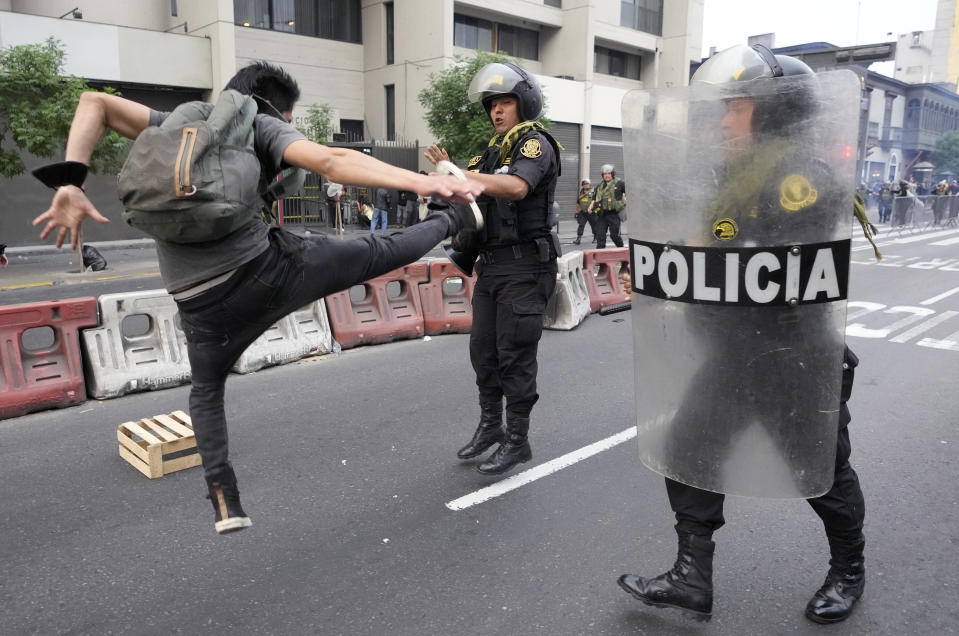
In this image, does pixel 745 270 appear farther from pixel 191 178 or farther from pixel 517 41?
pixel 517 41

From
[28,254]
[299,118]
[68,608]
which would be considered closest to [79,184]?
[68,608]

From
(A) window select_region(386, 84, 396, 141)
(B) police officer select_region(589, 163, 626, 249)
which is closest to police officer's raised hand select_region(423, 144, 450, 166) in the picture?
(B) police officer select_region(589, 163, 626, 249)

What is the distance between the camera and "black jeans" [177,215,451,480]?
2619 millimetres

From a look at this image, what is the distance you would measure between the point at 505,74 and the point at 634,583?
8.12ft

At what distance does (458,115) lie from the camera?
22.8m

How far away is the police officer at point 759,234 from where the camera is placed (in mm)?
2156

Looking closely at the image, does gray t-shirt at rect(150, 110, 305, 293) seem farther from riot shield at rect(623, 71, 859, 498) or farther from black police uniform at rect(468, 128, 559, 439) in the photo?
black police uniform at rect(468, 128, 559, 439)

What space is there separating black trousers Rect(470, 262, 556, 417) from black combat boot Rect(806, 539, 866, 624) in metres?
1.71

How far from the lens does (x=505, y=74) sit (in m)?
3.78

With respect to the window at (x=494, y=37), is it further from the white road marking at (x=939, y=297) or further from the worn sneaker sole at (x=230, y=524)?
the worn sneaker sole at (x=230, y=524)

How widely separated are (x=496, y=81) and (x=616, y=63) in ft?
111

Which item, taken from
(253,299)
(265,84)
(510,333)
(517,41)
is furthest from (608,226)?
(517,41)

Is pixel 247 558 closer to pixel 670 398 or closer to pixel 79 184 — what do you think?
pixel 79 184

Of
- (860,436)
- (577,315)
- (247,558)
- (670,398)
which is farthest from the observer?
(577,315)
